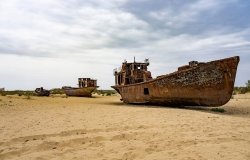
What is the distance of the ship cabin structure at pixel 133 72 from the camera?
76.8ft

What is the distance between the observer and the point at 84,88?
120ft

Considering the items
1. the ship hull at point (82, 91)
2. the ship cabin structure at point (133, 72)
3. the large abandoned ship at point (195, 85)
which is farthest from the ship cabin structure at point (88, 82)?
the large abandoned ship at point (195, 85)

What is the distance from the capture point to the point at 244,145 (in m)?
7.20

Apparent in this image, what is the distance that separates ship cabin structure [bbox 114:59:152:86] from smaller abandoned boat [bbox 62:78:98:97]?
36.8 ft

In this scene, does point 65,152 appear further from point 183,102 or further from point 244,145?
point 183,102

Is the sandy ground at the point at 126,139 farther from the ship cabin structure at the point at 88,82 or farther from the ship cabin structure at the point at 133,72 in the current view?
the ship cabin structure at the point at 88,82

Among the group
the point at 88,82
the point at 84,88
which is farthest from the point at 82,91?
the point at 88,82

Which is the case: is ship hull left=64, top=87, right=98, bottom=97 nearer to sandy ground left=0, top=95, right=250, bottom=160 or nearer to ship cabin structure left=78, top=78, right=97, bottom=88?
ship cabin structure left=78, top=78, right=97, bottom=88

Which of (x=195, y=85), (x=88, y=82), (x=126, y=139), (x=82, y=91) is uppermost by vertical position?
(x=88, y=82)

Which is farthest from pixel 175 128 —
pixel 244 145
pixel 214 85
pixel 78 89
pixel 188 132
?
pixel 78 89

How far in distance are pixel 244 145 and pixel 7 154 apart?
534cm

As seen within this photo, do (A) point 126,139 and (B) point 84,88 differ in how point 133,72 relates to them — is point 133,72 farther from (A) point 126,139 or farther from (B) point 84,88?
(A) point 126,139

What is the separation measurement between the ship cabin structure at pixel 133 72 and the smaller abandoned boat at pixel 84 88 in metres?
11.2

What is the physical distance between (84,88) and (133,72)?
14.0 m
